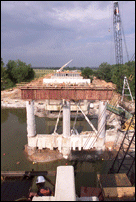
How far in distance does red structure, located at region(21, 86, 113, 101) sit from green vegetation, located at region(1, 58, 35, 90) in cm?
5962

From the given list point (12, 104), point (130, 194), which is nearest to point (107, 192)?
point (130, 194)

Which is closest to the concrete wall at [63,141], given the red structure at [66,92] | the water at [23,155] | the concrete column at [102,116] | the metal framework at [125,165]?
the concrete column at [102,116]

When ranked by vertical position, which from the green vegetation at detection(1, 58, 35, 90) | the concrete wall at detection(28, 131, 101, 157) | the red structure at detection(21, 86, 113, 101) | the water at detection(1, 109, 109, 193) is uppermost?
Answer: the green vegetation at detection(1, 58, 35, 90)

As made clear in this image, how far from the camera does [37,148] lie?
19.5 m

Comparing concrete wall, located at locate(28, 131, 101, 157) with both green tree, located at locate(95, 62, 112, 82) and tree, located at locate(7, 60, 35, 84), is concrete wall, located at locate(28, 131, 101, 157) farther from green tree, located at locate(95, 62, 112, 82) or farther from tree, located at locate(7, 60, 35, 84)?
green tree, located at locate(95, 62, 112, 82)

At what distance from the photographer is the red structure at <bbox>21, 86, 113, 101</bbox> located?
16953mm

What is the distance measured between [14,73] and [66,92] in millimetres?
64418

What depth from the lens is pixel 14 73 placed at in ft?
236

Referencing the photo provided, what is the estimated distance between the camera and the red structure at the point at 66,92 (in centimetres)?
1695

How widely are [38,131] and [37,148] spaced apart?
7.62m

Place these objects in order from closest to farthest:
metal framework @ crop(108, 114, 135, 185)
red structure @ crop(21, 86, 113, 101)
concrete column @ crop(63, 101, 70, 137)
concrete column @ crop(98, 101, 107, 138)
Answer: metal framework @ crop(108, 114, 135, 185), red structure @ crop(21, 86, 113, 101), concrete column @ crop(98, 101, 107, 138), concrete column @ crop(63, 101, 70, 137)

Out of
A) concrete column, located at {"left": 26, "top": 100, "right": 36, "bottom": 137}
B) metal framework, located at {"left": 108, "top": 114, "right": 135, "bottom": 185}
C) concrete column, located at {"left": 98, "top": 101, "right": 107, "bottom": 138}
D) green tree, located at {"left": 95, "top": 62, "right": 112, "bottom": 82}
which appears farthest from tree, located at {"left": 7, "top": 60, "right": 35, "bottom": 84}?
metal framework, located at {"left": 108, "top": 114, "right": 135, "bottom": 185}

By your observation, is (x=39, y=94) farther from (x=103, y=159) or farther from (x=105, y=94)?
(x=103, y=159)

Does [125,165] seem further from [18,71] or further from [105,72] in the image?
[105,72]
